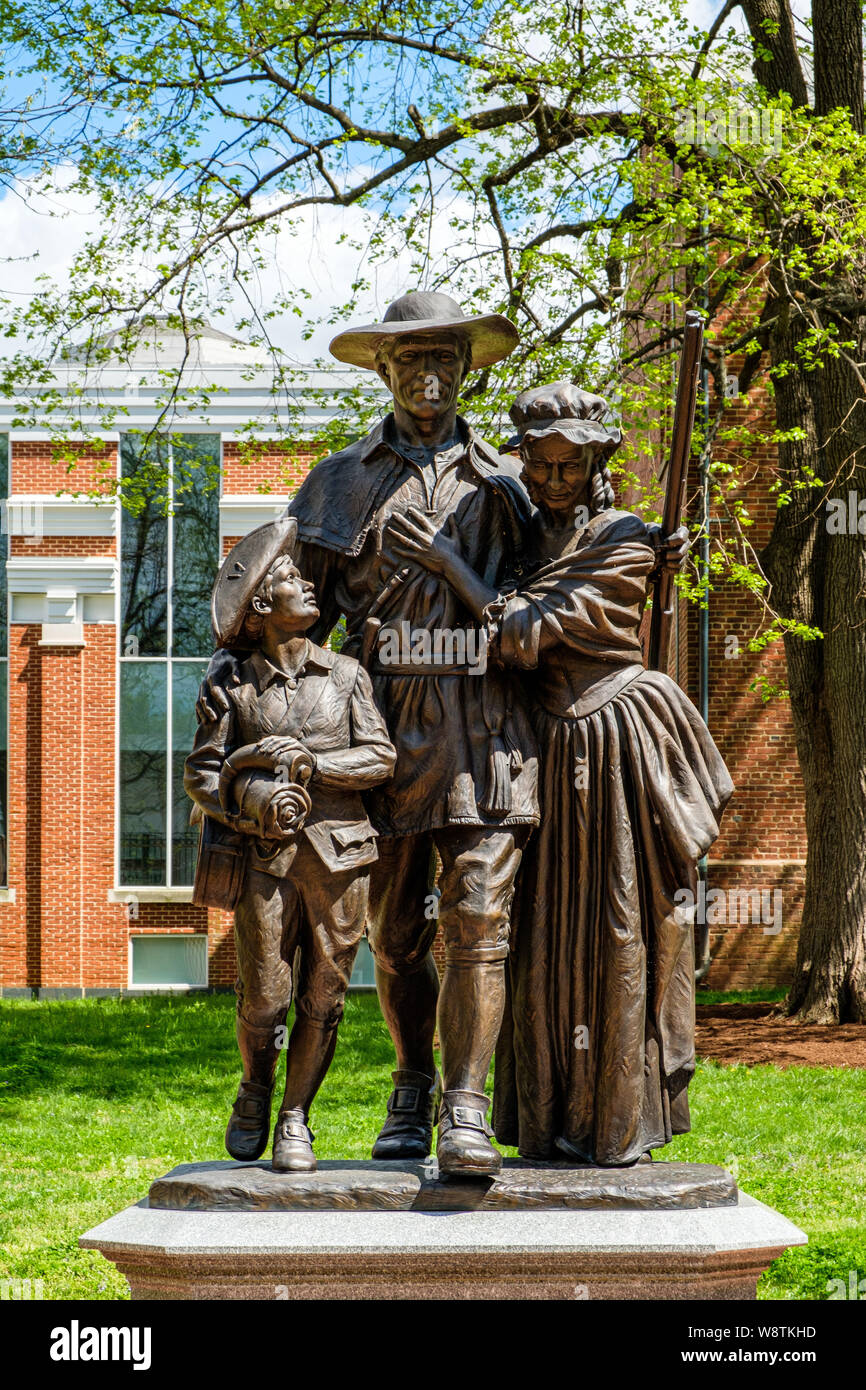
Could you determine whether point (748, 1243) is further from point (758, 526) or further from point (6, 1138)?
point (758, 526)

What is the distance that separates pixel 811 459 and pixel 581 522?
9.67 m

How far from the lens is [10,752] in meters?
19.6

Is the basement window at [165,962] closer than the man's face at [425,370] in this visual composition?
No

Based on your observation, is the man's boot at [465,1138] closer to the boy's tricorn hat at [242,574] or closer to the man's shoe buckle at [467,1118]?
the man's shoe buckle at [467,1118]

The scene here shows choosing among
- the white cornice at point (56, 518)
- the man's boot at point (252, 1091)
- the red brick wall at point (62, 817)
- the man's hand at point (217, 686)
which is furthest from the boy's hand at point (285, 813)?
the red brick wall at point (62, 817)

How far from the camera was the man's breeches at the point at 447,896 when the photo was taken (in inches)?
175

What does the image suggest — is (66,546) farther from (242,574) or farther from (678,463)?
(678,463)

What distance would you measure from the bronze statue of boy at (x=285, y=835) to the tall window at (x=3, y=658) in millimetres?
15657

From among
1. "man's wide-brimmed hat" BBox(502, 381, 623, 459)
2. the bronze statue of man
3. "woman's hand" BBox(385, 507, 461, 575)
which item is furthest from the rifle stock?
"woman's hand" BBox(385, 507, 461, 575)

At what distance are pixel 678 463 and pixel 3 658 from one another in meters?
16.3

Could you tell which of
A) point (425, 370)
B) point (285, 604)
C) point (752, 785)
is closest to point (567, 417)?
point (425, 370)

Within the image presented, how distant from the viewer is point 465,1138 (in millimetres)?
4203

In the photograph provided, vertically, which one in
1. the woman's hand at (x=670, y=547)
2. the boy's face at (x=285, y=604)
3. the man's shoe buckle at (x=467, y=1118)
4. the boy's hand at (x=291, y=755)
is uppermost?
the woman's hand at (x=670, y=547)

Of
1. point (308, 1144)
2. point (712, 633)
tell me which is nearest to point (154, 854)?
point (712, 633)
